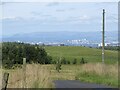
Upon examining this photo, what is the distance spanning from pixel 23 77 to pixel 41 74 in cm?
153

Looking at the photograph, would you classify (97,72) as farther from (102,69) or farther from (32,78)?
(32,78)

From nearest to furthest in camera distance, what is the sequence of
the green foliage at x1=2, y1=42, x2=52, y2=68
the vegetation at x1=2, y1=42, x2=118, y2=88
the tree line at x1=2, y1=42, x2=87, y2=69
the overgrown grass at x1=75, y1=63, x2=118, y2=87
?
the vegetation at x1=2, y1=42, x2=118, y2=88 < the overgrown grass at x1=75, y1=63, x2=118, y2=87 < the tree line at x1=2, y1=42, x2=87, y2=69 < the green foliage at x1=2, y1=42, x2=52, y2=68

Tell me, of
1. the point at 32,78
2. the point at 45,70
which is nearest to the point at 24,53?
the point at 45,70

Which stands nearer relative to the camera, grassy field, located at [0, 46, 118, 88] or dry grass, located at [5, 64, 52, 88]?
dry grass, located at [5, 64, 52, 88]

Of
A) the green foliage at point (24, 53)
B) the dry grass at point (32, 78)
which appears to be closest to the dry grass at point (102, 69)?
the green foliage at point (24, 53)

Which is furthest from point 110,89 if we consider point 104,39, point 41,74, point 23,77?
point 104,39

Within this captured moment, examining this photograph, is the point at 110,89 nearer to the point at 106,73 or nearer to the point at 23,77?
the point at 23,77

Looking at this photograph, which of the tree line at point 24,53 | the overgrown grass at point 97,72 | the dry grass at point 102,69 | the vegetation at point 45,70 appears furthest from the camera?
the tree line at point 24,53

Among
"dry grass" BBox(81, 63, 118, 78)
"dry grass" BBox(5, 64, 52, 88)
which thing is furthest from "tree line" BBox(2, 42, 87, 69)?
"dry grass" BBox(5, 64, 52, 88)

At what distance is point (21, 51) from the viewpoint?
41.8 meters

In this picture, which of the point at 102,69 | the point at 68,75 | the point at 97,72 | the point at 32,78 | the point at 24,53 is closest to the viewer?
the point at 32,78

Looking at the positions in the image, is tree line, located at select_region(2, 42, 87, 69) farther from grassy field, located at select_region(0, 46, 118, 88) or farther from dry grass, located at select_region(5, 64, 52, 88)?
dry grass, located at select_region(5, 64, 52, 88)

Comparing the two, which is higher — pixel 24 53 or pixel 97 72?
pixel 24 53

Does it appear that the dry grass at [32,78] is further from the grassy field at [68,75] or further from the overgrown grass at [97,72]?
the overgrown grass at [97,72]
